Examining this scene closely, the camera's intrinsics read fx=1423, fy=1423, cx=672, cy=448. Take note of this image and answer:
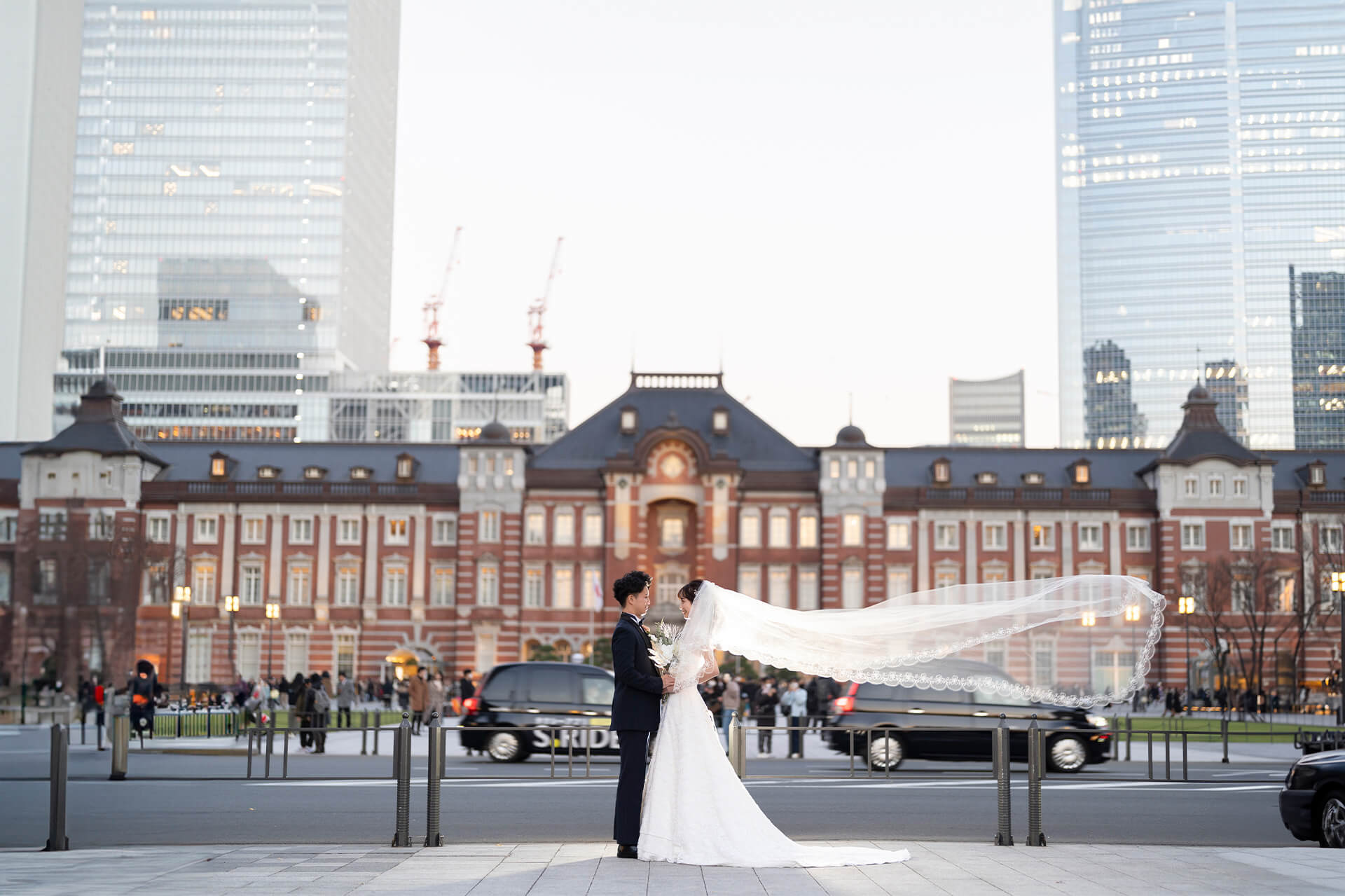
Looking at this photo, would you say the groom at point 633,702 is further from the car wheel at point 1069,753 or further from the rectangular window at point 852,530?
the rectangular window at point 852,530

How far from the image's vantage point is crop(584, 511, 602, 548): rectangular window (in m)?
70.4

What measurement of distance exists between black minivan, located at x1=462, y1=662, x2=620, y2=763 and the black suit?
1535cm

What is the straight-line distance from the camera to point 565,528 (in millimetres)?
70562

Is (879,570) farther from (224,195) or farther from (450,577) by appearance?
(224,195)

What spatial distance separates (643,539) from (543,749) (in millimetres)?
43154

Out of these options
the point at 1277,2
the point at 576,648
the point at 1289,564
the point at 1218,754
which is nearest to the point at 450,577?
the point at 576,648

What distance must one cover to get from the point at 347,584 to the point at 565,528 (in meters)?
11.3

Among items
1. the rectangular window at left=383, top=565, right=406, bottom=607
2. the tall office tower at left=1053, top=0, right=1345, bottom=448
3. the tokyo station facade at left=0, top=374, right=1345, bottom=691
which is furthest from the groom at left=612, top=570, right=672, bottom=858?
the tall office tower at left=1053, top=0, right=1345, bottom=448

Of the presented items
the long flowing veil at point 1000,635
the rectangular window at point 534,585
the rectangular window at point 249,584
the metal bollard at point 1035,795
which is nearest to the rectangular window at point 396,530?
the rectangular window at point 534,585

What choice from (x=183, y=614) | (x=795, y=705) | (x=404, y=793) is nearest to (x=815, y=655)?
(x=404, y=793)

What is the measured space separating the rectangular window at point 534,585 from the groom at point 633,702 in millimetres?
58721

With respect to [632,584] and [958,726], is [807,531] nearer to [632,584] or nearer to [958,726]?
[958,726]

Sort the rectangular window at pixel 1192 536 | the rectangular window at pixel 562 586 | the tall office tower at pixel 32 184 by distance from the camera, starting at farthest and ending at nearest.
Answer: the rectangular window at pixel 562 586, the rectangular window at pixel 1192 536, the tall office tower at pixel 32 184

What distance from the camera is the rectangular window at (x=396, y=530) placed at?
71.4 m
